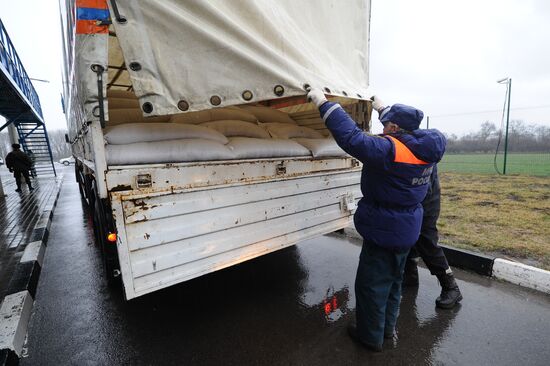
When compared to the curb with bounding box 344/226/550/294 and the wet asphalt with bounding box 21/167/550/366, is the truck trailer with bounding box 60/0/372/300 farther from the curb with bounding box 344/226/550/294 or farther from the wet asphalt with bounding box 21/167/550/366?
the curb with bounding box 344/226/550/294

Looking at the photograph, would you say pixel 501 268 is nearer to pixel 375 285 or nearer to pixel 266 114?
pixel 375 285

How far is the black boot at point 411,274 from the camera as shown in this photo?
297cm

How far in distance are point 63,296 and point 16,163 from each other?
985cm

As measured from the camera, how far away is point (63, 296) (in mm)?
3158

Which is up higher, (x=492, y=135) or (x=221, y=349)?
(x=492, y=135)

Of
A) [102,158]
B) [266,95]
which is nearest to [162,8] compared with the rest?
[266,95]

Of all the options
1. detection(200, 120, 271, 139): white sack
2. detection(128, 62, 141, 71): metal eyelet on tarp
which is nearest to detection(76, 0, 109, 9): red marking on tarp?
detection(128, 62, 141, 71): metal eyelet on tarp

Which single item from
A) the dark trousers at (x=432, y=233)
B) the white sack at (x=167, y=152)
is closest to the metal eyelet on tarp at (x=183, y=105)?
the white sack at (x=167, y=152)

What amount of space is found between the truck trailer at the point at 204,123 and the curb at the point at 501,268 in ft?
6.23

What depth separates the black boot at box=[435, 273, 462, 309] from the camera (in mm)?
2629

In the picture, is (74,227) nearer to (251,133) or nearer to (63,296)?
(63,296)

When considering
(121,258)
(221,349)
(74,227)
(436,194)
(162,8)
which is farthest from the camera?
(74,227)

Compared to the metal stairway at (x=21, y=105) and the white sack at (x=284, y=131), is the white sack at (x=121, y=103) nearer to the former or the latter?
the white sack at (x=284, y=131)

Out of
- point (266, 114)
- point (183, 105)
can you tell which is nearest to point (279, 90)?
point (183, 105)
